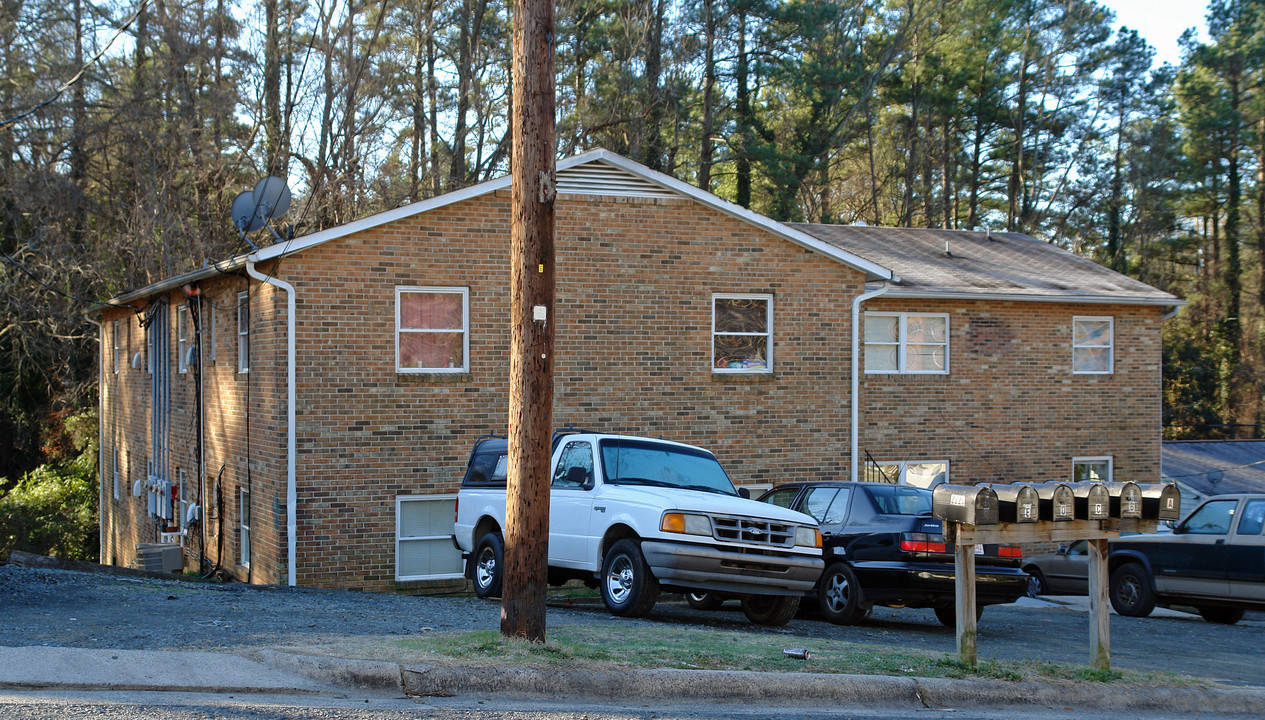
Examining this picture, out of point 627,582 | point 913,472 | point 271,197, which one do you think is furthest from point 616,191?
point 627,582

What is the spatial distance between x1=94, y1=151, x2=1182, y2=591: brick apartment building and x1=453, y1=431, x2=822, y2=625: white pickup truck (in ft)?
12.1

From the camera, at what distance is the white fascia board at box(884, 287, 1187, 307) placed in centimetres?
1982

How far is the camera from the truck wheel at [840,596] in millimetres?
12289

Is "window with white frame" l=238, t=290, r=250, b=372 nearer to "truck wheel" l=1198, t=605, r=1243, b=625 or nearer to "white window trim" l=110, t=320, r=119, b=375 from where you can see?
"white window trim" l=110, t=320, r=119, b=375

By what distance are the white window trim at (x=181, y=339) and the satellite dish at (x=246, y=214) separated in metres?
3.35

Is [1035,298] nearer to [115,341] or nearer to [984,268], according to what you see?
[984,268]

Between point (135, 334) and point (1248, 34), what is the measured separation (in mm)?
42320

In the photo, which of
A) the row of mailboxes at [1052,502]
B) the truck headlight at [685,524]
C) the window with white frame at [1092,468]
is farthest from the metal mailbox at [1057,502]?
the window with white frame at [1092,468]

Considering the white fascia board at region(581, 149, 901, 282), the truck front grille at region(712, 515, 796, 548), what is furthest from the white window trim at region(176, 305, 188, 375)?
the truck front grille at region(712, 515, 796, 548)

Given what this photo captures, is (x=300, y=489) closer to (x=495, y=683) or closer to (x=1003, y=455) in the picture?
(x=495, y=683)

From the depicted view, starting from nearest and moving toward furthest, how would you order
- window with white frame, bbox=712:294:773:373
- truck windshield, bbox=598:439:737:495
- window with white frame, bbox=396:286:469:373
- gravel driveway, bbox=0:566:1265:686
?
1. gravel driveway, bbox=0:566:1265:686
2. truck windshield, bbox=598:439:737:495
3. window with white frame, bbox=396:286:469:373
4. window with white frame, bbox=712:294:773:373

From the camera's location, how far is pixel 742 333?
713 inches

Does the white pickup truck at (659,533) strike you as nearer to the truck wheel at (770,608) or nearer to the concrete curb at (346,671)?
the truck wheel at (770,608)

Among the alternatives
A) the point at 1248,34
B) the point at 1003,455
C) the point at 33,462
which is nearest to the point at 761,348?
the point at 1003,455
